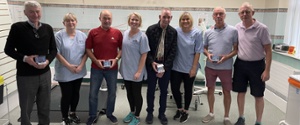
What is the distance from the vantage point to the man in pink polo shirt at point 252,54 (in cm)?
266

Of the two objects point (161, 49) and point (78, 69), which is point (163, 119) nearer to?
point (161, 49)

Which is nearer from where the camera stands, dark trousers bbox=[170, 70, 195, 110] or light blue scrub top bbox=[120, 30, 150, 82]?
light blue scrub top bbox=[120, 30, 150, 82]

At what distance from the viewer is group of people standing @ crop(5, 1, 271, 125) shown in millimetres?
2617

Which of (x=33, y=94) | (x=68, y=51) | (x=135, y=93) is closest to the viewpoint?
(x=33, y=94)

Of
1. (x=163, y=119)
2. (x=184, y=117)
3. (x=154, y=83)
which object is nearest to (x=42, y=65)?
(x=154, y=83)

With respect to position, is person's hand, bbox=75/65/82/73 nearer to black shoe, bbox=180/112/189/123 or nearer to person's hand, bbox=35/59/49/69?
person's hand, bbox=35/59/49/69

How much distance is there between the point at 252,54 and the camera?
2.72 metres

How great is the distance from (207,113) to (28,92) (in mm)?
2287

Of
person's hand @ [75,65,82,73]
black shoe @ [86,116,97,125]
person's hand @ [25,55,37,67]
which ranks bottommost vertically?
black shoe @ [86,116,97,125]

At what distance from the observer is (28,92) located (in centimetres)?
233

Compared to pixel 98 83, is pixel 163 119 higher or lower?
lower

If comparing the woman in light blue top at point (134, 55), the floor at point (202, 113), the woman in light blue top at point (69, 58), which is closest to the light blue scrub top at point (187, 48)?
the woman in light blue top at point (134, 55)

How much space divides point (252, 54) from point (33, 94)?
7.60ft

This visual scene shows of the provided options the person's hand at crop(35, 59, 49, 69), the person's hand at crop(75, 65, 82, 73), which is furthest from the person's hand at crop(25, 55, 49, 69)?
the person's hand at crop(75, 65, 82, 73)
